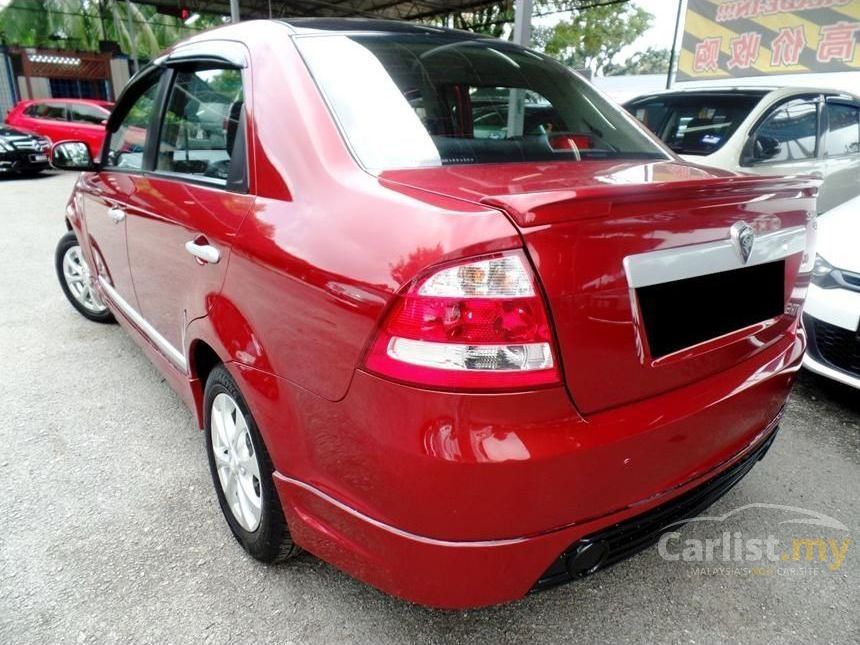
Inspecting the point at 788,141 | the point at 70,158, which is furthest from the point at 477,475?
the point at 788,141

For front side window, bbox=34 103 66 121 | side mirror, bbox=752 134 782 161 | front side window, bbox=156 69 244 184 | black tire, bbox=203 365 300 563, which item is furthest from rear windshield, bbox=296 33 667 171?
front side window, bbox=34 103 66 121

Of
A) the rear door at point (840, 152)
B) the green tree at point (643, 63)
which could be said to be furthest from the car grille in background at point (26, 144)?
the green tree at point (643, 63)

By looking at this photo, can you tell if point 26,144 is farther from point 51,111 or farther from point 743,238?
point 743,238

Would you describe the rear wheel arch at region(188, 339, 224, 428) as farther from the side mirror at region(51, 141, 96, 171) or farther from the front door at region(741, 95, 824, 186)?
the front door at region(741, 95, 824, 186)

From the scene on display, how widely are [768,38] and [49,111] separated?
1543 centimetres

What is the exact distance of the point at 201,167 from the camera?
2.19 metres

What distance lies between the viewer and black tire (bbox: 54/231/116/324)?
4117 millimetres

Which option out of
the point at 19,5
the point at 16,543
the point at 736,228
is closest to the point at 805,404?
the point at 736,228

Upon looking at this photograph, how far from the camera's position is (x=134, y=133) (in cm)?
293

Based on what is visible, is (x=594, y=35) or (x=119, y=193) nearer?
(x=119, y=193)

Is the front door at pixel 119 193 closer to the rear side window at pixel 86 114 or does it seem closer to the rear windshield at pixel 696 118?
the rear windshield at pixel 696 118

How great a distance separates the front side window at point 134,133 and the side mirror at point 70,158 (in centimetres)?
10

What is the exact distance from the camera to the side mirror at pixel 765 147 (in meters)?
5.11

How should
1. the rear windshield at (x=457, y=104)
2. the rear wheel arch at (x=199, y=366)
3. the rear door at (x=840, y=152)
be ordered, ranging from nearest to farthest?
the rear windshield at (x=457, y=104)
the rear wheel arch at (x=199, y=366)
the rear door at (x=840, y=152)
